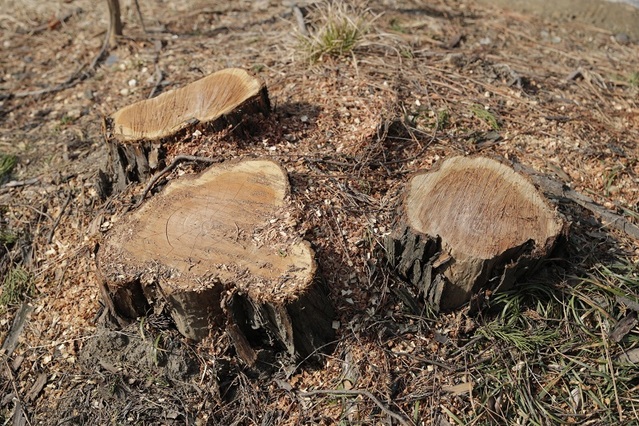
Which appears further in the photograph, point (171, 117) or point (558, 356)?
point (171, 117)

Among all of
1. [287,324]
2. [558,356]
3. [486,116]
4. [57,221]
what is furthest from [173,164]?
[558,356]

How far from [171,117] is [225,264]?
38.4 inches

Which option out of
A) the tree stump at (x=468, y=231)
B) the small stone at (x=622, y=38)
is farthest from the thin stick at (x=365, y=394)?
the small stone at (x=622, y=38)

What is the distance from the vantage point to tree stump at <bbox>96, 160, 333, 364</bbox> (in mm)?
2482

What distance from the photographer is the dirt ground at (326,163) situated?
2.72 meters

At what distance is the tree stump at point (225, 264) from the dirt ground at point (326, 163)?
14cm

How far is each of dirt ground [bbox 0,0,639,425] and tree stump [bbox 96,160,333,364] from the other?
0.44ft

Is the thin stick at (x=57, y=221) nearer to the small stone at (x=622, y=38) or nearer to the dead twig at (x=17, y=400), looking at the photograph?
the dead twig at (x=17, y=400)

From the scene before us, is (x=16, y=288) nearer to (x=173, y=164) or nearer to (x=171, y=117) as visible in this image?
(x=173, y=164)

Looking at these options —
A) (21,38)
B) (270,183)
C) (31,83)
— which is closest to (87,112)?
(31,83)

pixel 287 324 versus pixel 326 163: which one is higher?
pixel 326 163

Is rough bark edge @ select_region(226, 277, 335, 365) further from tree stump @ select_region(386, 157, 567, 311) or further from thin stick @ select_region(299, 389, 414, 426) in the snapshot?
tree stump @ select_region(386, 157, 567, 311)

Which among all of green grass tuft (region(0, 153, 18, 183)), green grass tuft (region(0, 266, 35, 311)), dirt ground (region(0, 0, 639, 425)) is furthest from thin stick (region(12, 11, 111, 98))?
green grass tuft (region(0, 266, 35, 311))

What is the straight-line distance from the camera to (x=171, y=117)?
3.15 meters
